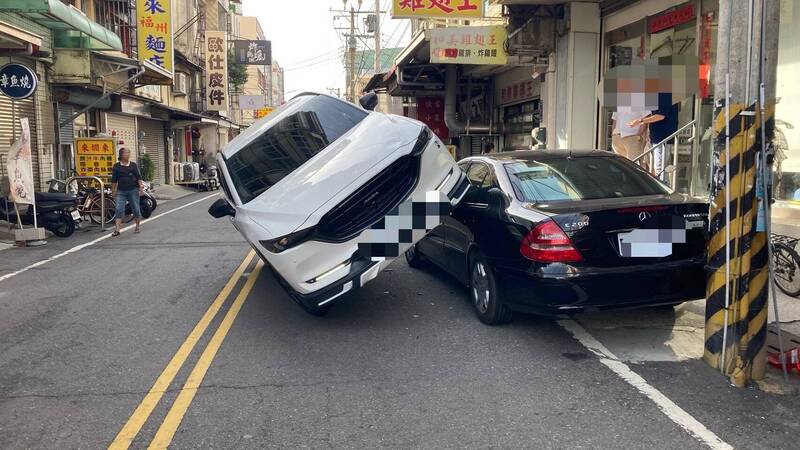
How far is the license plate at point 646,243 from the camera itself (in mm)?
4875

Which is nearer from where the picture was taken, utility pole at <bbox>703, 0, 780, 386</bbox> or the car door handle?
utility pole at <bbox>703, 0, 780, 386</bbox>

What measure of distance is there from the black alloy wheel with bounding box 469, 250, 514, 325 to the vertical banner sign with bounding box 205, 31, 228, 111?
3441 centimetres

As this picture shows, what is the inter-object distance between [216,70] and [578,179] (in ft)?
115

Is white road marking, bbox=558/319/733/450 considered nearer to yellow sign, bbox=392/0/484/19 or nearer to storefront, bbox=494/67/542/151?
yellow sign, bbox=392/0/484/19

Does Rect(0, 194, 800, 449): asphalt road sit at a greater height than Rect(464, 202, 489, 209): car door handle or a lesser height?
lesser

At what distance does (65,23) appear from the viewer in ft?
42.5

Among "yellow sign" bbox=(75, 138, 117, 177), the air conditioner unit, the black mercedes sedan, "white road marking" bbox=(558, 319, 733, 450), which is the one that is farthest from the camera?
the air conditioner unit

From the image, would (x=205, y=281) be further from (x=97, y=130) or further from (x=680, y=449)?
(x=97, y=130)

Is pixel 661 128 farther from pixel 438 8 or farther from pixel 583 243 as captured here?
pixel 583 243

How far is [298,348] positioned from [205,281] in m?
3.11

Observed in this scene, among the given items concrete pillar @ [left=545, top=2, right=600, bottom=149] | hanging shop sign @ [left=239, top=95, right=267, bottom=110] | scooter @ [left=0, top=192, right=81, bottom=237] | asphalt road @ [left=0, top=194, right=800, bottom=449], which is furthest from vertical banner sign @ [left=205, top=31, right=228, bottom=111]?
asphalt road @ [left=0, top=194, right=800, bottom=449]

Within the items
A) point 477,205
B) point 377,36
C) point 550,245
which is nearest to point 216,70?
point 377,36

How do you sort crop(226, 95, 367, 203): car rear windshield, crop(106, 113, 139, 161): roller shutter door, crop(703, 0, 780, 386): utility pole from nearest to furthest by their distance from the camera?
crop(703, 0, 780, 386): utility pole
crop(226, 95, 367, 203): car rear windshield
crop(106, 113, 139, 161): roller shutter door

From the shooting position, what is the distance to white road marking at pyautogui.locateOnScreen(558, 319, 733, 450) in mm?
3602
